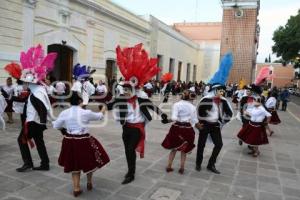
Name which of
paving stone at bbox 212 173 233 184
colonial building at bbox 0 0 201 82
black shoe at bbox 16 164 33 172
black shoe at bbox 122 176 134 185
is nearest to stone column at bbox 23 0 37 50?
colonial building at bbox 0 0 201 82

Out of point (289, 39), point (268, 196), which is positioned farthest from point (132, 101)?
point (289, 39)

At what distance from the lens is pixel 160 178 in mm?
5422

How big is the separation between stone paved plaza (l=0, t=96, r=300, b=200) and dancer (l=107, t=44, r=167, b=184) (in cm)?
51

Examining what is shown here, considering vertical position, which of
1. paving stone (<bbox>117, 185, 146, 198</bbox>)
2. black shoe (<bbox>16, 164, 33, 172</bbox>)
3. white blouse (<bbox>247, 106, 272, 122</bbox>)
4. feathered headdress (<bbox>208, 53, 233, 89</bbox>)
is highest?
feathered headdress (<bbox>208, 53, 233, 89</bbox>)

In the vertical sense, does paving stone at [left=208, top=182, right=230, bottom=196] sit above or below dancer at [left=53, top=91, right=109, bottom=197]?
below

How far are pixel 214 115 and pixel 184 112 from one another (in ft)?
1.99

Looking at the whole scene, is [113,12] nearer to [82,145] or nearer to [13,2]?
[13,2]

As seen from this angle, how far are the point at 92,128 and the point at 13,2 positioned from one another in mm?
6188

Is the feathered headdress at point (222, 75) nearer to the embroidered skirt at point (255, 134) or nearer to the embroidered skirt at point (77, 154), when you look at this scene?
the embroidered skirt at point (255, 134)

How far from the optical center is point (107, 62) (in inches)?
786

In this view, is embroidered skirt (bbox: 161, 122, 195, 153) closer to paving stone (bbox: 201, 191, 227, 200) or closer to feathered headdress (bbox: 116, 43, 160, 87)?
paving stone (bbox: 201, 191, 227, 200)

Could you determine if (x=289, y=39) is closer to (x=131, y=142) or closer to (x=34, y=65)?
(x=131, y=142)

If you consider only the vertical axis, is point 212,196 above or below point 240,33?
below

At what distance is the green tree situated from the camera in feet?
106
